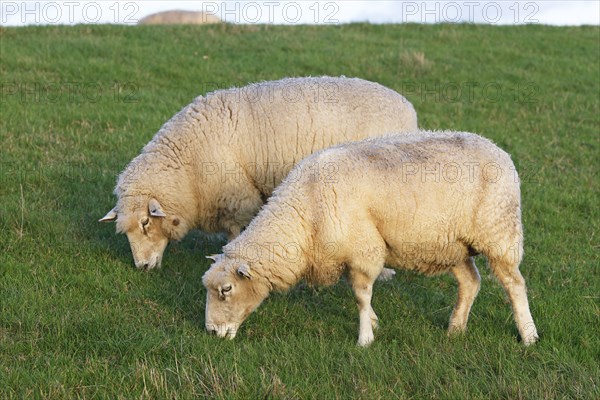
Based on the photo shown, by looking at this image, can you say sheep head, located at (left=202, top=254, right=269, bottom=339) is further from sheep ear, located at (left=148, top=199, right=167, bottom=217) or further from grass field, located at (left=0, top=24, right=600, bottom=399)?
sheep ear, located at (left=148, top=199, right=167, bottom=217)

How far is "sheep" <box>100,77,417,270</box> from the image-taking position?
7.53 metres

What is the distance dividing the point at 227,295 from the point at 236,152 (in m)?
2.14

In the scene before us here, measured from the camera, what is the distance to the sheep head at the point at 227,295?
5.77 metres

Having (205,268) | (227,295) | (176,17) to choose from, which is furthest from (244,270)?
(176,17)

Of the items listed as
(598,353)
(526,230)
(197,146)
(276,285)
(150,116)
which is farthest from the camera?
(150,116)

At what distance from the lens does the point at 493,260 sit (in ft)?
18.7

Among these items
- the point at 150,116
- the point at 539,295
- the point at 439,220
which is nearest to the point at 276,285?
the point at 439,220

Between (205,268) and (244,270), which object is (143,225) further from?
(244,270)

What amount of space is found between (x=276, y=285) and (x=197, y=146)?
2208 mm

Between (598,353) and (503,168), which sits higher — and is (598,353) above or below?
below

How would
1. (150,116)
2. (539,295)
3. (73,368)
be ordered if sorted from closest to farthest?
(73,368) → (539,295) → (150,116)

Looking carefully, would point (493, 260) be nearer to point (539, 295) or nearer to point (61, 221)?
point (539, 295)

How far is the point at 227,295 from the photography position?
5773mm

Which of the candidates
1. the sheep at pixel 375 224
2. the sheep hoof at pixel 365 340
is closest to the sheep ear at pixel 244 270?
the sheep at pixel 375 224
